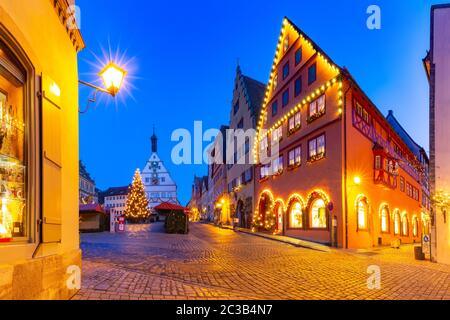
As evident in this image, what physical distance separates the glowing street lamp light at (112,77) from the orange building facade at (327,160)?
480 inches

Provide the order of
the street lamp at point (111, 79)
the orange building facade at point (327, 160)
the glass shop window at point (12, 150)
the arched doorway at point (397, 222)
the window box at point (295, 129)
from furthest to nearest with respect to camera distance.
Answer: the arched doorway at point (397, 222) → the window box at point (295, 129) → the orange building facade at point (327, 160) → the street lamp at point (111, 79) → the glass shop window at point (12, 150)

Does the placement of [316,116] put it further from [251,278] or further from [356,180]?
[251,278]

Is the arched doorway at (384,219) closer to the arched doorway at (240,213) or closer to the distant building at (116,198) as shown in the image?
the arched doorway at (240,213)

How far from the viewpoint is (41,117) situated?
5.20 metres

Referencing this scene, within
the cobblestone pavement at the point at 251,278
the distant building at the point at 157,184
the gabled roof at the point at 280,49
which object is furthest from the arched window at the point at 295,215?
the distant building at the point at 157,184

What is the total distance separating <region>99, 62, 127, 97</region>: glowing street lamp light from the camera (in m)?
7.93

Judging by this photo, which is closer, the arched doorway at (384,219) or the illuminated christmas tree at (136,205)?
the arched doorway at (384,219)

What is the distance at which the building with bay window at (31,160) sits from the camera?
15.0 ft

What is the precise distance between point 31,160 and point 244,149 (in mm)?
32600

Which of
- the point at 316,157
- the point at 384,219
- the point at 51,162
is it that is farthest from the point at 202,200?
the point at 51,162

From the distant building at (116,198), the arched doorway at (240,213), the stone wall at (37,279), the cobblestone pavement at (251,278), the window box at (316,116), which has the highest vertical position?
the window box at (316,116)
